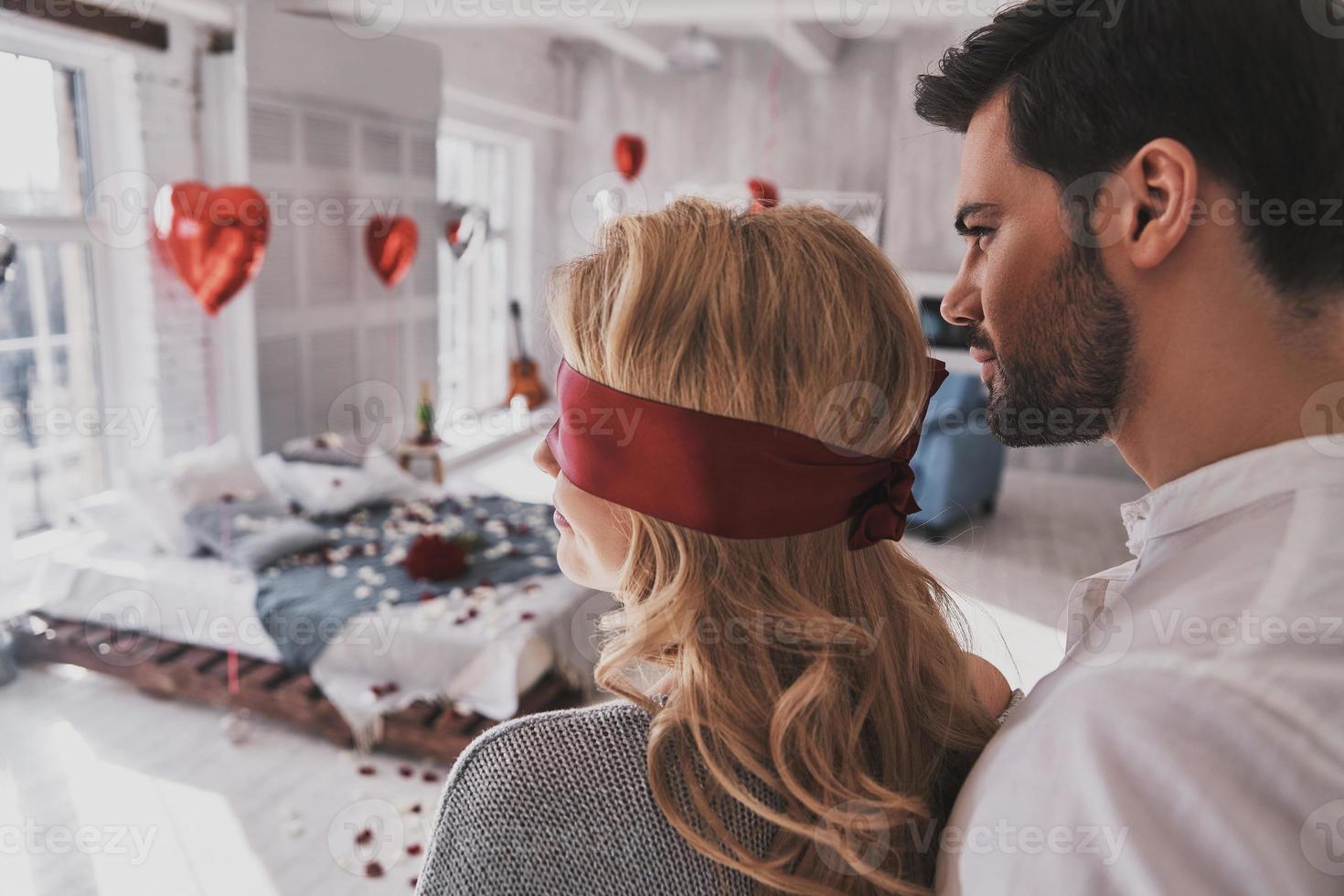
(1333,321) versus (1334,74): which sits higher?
(1334,74)

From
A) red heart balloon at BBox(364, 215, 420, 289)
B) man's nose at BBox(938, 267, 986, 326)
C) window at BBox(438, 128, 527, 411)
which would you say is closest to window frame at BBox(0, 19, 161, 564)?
red heart balloon at BBox(364, 215, 420, 289)

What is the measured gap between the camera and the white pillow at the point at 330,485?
3773 millimetres

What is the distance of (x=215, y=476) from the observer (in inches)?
139

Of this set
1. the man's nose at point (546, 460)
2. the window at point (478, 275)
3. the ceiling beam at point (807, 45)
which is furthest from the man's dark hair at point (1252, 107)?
the window at point (478, 275)

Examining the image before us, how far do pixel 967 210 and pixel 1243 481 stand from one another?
0.35 meters

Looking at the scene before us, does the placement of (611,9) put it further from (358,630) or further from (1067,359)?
(1067,359)

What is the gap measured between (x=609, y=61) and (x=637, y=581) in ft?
24.3

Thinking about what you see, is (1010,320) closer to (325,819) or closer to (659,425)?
(659,425)

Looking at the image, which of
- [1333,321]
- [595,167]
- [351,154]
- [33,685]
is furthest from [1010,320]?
Answer: [595,167]

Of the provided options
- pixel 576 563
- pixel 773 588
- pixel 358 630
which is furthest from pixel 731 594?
pixel 358 630

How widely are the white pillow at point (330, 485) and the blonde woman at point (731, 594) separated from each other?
3.13 meters

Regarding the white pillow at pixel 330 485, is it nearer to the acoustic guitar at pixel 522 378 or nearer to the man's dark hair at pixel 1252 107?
the acoustic guitar at pixel 522 378

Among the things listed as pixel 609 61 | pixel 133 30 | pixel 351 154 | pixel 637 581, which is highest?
pixel 609 61

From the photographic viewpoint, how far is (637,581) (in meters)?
0.91
